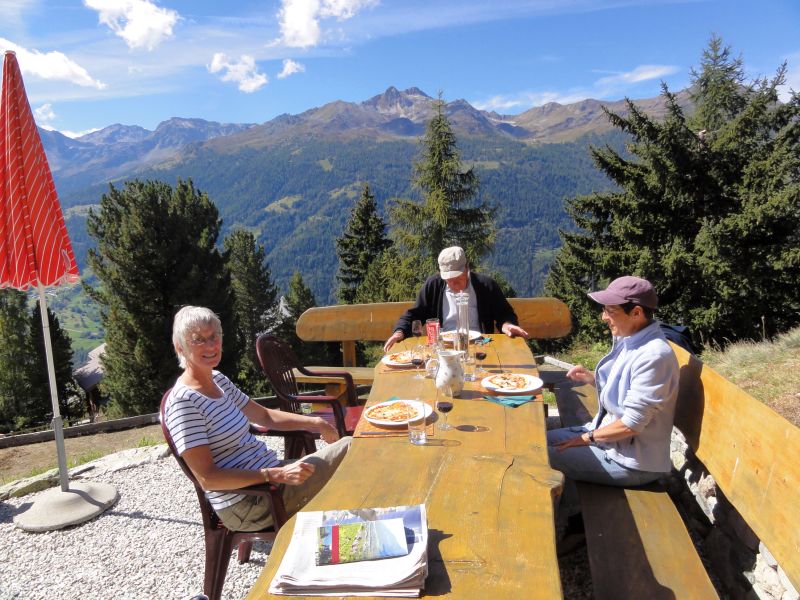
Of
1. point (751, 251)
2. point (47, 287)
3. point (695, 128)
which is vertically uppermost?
point (695, 128)

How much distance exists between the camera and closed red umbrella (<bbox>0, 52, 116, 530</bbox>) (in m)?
3.98

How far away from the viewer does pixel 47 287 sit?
426 cm

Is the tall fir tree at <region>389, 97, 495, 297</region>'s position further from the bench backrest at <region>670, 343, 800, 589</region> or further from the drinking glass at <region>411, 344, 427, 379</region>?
the bench backrest at <region>670, 343, 800, 589</region>

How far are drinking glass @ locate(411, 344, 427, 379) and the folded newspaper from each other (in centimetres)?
185

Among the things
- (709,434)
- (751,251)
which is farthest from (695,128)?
(709,434)

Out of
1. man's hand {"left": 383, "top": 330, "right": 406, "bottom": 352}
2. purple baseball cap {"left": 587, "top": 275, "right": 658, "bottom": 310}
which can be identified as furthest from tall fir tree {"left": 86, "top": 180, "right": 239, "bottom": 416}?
purple baseball cap {"left": 587, "top": 275, "right": 658, "bottom": 310}

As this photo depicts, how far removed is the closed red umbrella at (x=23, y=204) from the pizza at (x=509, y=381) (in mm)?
3264

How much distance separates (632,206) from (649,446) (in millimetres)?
19919

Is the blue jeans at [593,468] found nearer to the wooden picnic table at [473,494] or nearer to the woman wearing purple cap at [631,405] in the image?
the woman wearing purple cap at [631,405]

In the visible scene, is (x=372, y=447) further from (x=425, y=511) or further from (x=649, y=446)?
(x=649, y=446)

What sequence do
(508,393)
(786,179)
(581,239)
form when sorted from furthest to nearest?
1. (581,239)
2. (786,179)
3. (508,393)

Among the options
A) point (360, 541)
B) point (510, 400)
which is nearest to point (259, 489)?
point (360, 541)

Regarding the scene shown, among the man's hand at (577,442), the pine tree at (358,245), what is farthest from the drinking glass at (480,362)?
the pine tree at (358,245)

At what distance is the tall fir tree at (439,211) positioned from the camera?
24469 millimetres
